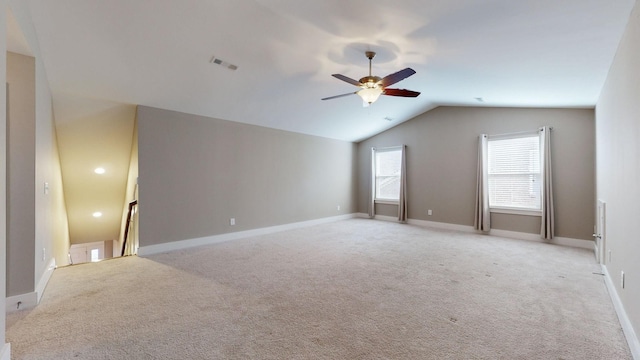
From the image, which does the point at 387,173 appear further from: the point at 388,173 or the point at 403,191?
the point at 403,191

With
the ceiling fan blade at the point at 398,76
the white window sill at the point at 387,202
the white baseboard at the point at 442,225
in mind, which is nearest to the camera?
the ceiling fan blade at the point at 398,76

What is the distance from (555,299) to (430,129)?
4783 mm

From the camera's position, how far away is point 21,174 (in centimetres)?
260

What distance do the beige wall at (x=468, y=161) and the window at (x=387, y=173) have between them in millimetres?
241

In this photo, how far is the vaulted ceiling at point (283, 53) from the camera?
2564mm

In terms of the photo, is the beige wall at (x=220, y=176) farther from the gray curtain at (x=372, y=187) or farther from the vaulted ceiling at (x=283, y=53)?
the gray curtain at (x=372, y=187)

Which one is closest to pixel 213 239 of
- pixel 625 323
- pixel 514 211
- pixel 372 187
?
pixel 372 187

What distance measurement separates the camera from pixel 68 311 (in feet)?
8.21

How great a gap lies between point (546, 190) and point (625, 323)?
11.9ft

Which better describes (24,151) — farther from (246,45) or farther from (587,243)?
(587,243)

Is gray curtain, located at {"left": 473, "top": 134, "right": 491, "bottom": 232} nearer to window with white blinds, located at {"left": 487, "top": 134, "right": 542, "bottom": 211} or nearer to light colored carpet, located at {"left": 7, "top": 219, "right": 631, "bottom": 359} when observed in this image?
window with white blinds, located at {"left": 487, "top": 134, "right": 542, "bottom": 211}

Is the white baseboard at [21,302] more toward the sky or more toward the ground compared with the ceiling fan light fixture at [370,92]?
more toward the ground

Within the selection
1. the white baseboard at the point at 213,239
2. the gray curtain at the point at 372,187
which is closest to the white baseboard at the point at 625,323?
the white baseboard at the point at 213,239

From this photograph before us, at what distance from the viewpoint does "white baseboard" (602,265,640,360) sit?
1.88 m
